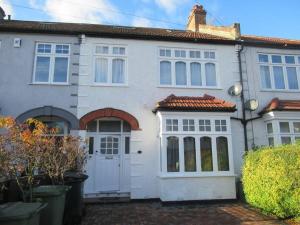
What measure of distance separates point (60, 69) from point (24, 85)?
146cm

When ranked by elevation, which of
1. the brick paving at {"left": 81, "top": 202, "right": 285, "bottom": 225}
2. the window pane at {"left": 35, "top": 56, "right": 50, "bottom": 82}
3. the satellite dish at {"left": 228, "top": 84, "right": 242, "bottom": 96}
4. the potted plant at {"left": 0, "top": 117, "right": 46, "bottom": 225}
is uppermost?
the window pane at {"left": 35, "top": 56, "right": 50, "bottom": 82}

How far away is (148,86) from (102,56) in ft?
7.25

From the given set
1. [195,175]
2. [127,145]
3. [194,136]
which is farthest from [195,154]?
[127,145]

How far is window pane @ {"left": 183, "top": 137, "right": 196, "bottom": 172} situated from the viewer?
10.2 m

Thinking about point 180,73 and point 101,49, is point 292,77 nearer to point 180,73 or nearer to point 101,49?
point 180,73

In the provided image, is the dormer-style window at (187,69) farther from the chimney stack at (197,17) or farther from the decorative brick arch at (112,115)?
the chimney stack at (197,17)

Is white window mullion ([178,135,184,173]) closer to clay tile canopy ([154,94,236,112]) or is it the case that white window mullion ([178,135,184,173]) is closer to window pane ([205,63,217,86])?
clay tile canopy ([154,94,236,112])

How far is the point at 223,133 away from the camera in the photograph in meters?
10.7

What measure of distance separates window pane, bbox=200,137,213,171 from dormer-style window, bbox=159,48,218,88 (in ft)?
8.04

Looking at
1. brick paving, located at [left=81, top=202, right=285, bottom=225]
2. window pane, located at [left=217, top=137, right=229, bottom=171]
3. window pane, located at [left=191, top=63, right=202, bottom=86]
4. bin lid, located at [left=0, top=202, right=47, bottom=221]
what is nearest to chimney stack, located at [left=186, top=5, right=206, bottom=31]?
window pane, located at [left=191, top=63, right=202, bottom=86]

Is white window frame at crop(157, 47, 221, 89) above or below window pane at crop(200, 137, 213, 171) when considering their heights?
above

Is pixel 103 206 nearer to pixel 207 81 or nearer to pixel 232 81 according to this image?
pixel 207 81

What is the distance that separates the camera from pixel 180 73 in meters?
11.8

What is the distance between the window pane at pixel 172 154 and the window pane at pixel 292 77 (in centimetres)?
605
